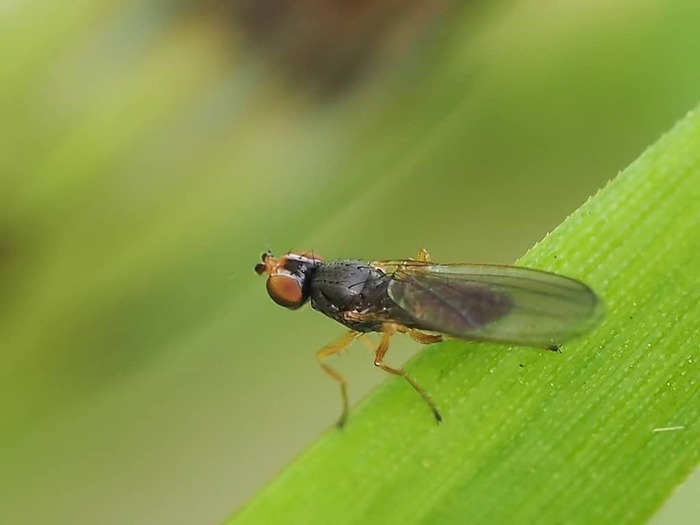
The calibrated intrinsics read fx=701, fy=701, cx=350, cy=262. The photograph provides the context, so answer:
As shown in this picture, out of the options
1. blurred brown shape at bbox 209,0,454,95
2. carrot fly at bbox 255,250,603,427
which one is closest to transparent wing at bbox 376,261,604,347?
carrot fly at bbox 255,250,603,427

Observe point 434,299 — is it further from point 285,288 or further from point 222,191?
point 222,191

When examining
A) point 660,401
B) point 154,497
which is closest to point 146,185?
point 154,497

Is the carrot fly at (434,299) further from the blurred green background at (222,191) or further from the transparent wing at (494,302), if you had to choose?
the blurred green background at (222,191)

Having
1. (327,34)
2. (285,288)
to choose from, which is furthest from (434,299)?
(327,34)

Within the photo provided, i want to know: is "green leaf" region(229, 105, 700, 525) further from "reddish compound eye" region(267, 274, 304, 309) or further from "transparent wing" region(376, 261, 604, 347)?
"reddish compound eye" region(267, 274, 304, 309)

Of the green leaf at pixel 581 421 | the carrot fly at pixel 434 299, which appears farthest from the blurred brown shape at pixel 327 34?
the green leaf at pixel 581 421
